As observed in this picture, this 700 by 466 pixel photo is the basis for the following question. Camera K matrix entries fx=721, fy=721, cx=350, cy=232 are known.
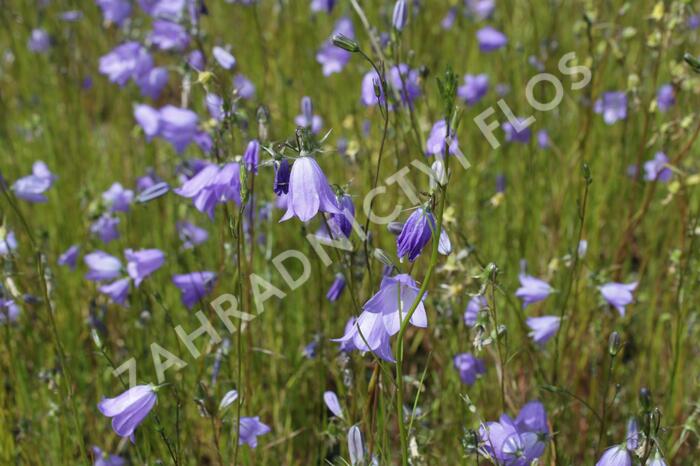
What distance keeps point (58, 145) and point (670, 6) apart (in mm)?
3228

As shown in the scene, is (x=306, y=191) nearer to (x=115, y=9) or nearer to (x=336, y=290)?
(x=336, y=290)

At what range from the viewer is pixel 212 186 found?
2.06 m

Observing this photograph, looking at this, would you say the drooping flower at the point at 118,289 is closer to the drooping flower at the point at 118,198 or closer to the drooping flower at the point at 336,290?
the drooping flower at the point at 118,198

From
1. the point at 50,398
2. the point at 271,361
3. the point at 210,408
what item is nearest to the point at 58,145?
the point at 50,398

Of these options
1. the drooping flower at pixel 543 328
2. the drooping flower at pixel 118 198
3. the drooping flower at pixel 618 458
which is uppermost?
the drooping flower at pixel 118 198

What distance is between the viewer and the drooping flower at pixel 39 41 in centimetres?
446

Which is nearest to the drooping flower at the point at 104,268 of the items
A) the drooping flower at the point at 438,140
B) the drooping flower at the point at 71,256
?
the drooping flower at the point at 71,256

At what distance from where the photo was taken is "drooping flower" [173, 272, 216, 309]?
2.30 m

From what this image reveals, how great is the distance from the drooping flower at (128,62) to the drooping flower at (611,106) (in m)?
2.15

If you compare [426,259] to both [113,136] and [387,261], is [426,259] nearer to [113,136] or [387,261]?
[387,261]

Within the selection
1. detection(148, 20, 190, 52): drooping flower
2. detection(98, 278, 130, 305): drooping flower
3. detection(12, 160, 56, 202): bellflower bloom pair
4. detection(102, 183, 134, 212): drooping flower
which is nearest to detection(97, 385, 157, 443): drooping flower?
detection(98, 278, 130, 305): drooping flower

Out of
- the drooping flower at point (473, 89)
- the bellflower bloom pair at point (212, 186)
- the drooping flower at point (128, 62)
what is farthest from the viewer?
the drooping flower at point (473, 89)

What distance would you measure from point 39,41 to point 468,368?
3617mm

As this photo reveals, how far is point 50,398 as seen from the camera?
2.62m
